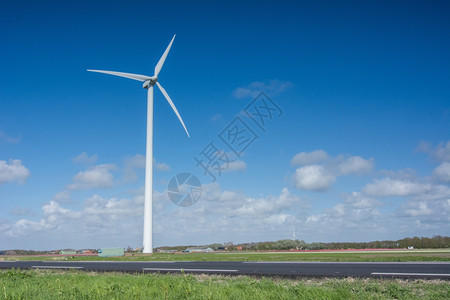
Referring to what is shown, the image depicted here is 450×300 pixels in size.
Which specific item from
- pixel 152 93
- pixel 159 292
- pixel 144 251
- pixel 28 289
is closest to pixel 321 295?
pixel 159 292

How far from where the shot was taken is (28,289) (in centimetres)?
1098

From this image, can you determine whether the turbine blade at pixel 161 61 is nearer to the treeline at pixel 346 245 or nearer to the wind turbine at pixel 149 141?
the wind turbine at pixel 149 141

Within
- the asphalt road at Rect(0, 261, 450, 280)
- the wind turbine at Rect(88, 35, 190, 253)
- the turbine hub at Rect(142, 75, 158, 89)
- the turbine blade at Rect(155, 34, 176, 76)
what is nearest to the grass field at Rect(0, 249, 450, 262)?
the asphalt road at Rect(0, 261, 450, 280)

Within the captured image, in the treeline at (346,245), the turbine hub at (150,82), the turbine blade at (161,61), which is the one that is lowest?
the treeline at (346,245)

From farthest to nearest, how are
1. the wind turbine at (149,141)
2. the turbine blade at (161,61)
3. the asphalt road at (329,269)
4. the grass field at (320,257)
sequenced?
the turbine blade at (161,61), the wind turbine at (149,141), the grass field at (320,257), the asphalt road at (329,269)

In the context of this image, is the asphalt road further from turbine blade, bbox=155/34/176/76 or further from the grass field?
turbine blade, bbox=155/34/176/76

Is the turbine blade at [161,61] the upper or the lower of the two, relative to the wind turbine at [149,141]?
upper

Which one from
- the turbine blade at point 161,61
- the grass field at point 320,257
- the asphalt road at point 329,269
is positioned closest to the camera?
the asphalt road at point 329,269

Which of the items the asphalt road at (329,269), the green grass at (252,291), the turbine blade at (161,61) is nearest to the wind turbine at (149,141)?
the turbine blade at (161,61)

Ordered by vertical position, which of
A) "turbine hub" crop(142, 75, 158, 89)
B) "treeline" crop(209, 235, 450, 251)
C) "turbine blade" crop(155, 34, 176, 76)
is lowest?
"treeline" crop(209, 235, 450, 251)

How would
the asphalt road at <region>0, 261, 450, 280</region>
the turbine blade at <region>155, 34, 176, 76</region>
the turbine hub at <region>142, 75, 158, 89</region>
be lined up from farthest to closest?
the turbine blade at <region>155, 34, 176, 76</region> → the turbine hub at <region>142, 75, 158, 89</region> → the asphalt road at <region>0, 261, 450, 280</region>

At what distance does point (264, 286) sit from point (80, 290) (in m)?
5.23

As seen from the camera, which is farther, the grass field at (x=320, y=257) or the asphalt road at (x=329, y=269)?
the grass field at (x=320, y=257)

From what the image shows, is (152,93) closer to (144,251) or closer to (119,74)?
(119,74)
